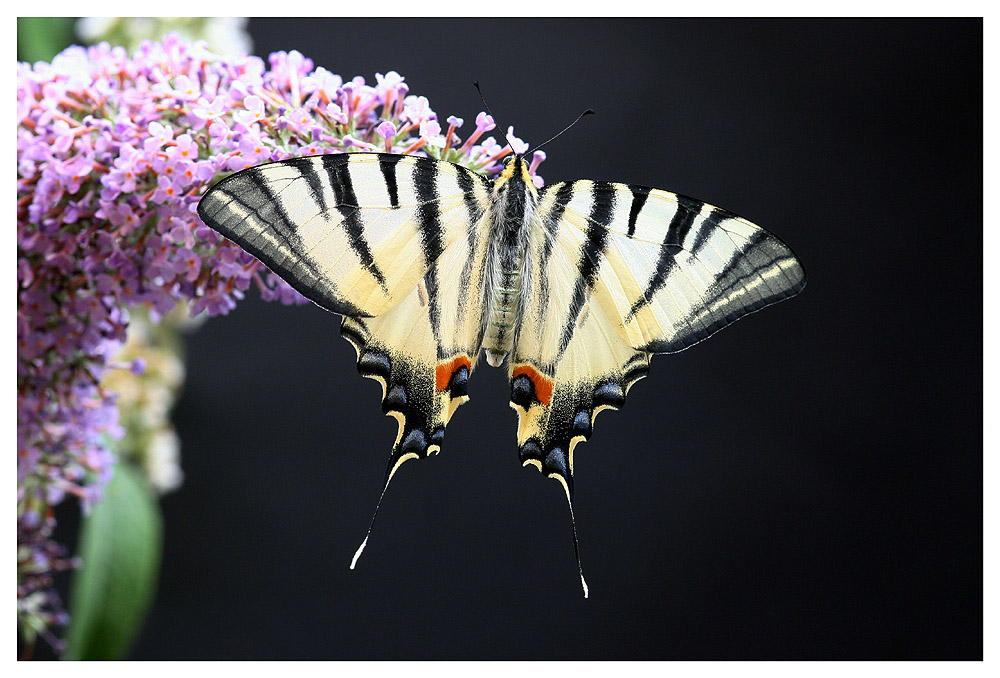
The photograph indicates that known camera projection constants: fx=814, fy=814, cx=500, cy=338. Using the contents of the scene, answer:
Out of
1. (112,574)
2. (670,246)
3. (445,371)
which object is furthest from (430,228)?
(112,574)

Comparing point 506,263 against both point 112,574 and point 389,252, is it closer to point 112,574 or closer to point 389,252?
point 389,252

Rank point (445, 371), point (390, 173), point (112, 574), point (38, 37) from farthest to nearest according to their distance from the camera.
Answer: point (112, 574)
point (38, 37)
point (445, 371)
point (390, 173)

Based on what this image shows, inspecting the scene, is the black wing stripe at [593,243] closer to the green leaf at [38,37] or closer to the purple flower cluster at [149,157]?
the purple flower cluster at [149,157]

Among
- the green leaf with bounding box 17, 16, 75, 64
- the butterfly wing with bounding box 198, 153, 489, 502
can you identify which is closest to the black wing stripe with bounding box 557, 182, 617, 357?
the butterfly wing with bounding box 198, 153, 489, 502

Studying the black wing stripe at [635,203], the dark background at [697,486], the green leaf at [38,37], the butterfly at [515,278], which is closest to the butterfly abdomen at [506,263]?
the butterfly at [515,278]

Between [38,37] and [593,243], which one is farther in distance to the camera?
[38,37]

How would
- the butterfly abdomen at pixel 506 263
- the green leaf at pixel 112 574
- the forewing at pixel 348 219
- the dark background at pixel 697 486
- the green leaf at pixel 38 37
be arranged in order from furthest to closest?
the dark background at pixel 697 486 → the green leaf at pixel 112 574 → the green leaf at pixel 38 37 → the butterfly abdomen at pixel 506 263 → the forewing at pixel 348 219
